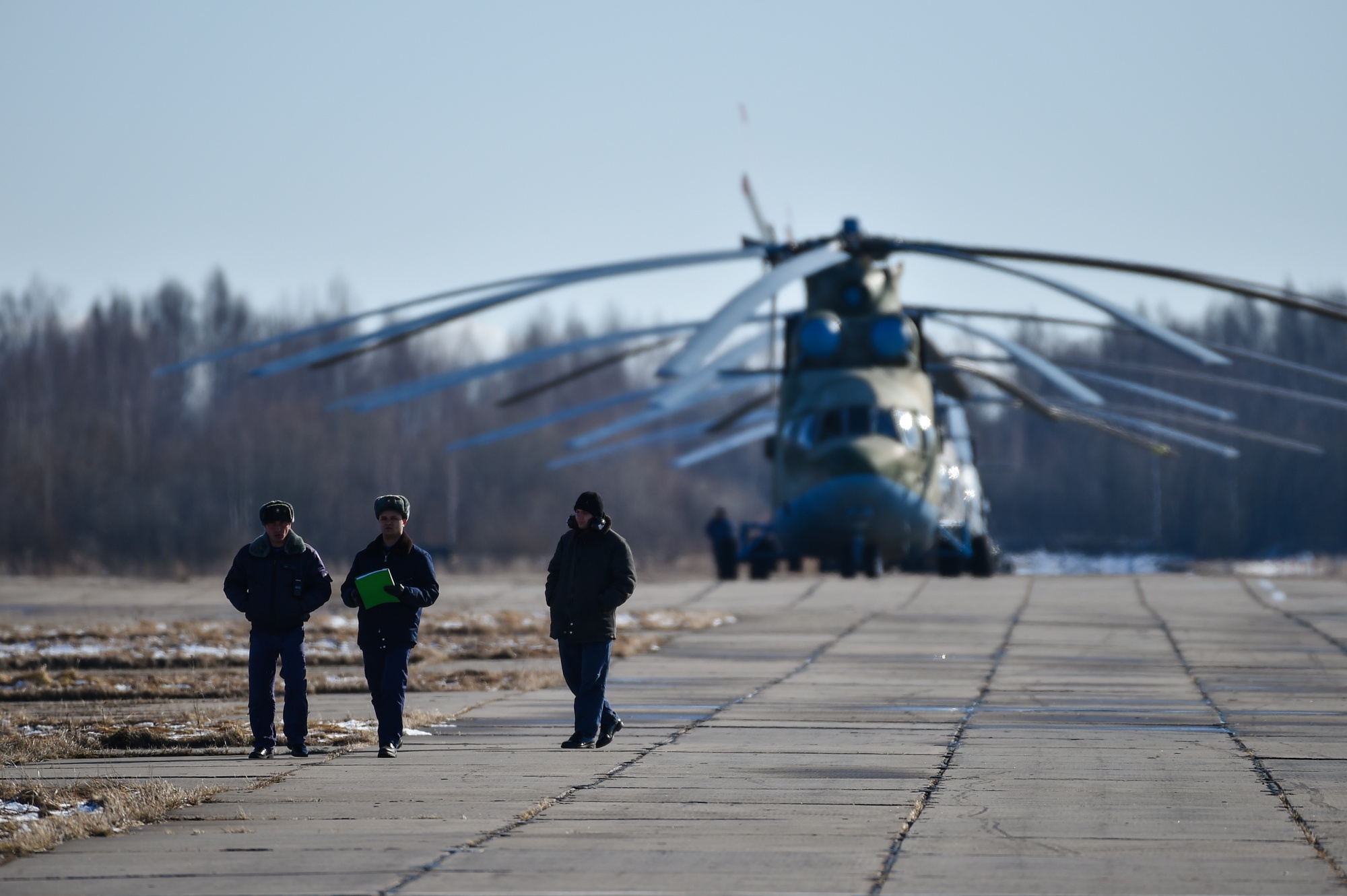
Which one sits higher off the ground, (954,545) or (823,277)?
(823,277)

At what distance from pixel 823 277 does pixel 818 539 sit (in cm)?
398

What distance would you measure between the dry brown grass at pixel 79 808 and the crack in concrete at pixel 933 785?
331cm

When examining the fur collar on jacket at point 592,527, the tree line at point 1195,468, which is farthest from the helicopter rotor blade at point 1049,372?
the tree line at point 1195,468

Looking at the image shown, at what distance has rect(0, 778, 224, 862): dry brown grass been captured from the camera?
6.78 meters

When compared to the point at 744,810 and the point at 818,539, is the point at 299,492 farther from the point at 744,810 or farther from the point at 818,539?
the point at 744,810

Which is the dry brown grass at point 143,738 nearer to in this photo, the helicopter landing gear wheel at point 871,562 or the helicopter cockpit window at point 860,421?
the helicopter cockpit window at point 860,421

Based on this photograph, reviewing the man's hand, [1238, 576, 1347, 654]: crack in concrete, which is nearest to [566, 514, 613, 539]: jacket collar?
the man's hand

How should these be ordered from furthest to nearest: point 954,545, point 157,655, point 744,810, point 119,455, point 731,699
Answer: point 119,455, point 954,545, point 157,655, point 731,699, point 744,810

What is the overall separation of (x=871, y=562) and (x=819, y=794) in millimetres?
15803

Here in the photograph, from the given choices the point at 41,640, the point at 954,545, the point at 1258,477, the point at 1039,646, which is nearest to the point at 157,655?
the point at 41,640

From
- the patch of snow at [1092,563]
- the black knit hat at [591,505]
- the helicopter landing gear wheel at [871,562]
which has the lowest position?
the patch of snow at [1092,563]

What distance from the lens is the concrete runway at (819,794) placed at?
617 centimetres

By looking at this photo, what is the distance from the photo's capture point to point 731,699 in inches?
491

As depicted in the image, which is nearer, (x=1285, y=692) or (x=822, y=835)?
(x=822, y=835)
